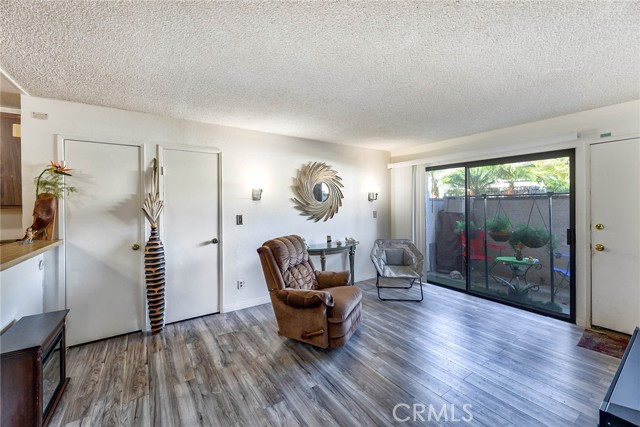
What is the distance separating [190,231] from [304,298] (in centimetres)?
178

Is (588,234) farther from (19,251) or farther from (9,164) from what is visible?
(9,164)

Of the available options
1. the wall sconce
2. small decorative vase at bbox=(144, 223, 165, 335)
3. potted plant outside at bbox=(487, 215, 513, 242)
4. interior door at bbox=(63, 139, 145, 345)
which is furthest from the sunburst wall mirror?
potted plant outside at bbox=(487, 215, 513, 242)

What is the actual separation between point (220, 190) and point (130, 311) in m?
1.73

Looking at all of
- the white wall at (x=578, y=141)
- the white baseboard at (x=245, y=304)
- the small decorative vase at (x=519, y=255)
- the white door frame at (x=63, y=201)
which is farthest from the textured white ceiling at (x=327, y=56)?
the white baseboard at (x=245, y=304)

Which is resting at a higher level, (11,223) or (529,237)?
(11,223)

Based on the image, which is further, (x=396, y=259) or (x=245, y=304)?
(x=396, y=259)

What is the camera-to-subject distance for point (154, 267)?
2.82 metres

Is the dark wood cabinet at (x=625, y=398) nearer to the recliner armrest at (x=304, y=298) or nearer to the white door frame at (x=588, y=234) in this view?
the recliner armrest at (x=304, y=298)

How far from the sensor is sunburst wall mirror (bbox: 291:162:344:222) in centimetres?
404

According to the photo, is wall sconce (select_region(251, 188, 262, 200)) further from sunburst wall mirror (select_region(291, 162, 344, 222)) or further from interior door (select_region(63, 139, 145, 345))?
interior door (select_region(63, 139, 145, 345))

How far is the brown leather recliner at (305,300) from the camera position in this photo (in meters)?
2.46

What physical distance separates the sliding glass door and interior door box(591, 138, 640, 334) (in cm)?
23

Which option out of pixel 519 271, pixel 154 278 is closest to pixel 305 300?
pixel 154 278

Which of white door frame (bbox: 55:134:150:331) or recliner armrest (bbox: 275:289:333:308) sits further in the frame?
white door frame (bbox: 55:134:150:331)
